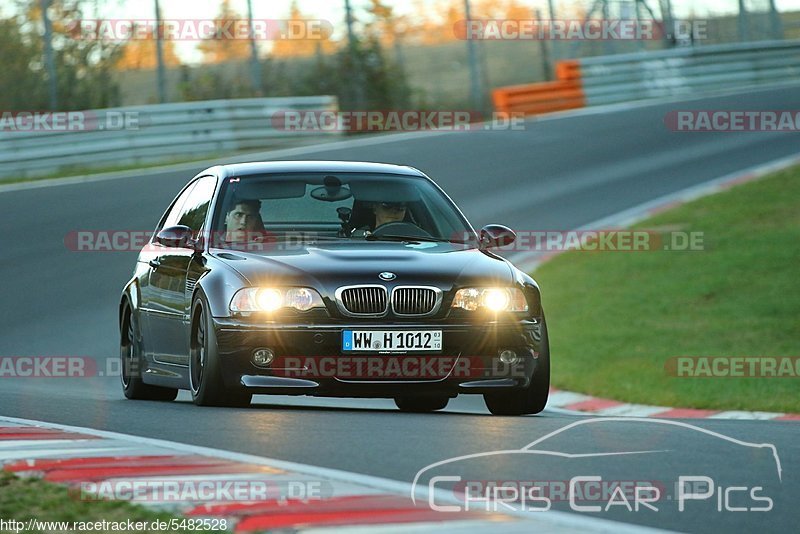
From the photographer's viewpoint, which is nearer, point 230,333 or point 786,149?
point 230,333

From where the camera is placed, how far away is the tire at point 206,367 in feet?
25.9

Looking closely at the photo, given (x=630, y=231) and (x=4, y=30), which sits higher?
(x=4, y=30)

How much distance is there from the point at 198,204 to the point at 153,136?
14.6 meters

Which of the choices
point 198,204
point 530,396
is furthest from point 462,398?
point 530,396

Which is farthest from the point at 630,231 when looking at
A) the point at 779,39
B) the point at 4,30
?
the point at 779,39

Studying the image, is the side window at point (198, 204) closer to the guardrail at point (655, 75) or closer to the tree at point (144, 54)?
the tree at point (144, 54)

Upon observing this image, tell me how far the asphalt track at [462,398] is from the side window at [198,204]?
1095mm

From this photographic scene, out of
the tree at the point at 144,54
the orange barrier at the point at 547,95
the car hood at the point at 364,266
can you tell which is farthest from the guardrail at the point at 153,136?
the car hood at the point at 364,266

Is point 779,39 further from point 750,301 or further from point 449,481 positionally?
point 449,481

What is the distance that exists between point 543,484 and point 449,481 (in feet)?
1.08

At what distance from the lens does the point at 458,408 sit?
36.8 ft

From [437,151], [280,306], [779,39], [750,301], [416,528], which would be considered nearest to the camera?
[416,528]

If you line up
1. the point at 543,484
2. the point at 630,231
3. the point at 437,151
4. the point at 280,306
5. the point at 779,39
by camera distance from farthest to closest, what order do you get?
the point at 779,39 → the point at 437,151 → the point at 630,231 → the point at 280,306 → the point at 543,484

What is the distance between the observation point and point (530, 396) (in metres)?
8.30
